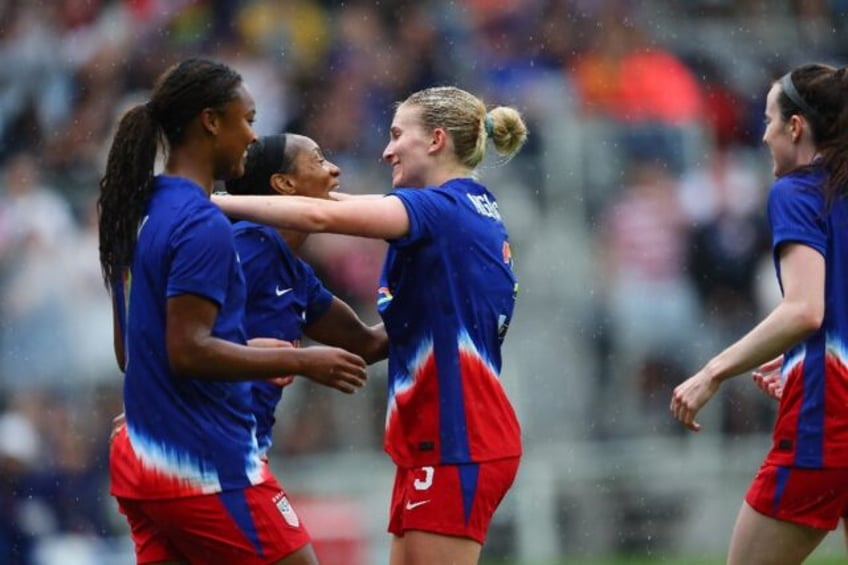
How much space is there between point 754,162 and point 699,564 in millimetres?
3185

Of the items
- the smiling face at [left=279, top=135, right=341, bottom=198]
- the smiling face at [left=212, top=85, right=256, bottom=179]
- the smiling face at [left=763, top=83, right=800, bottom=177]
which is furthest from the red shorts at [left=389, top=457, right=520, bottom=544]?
the smiling face at [left=763, top=83, right=800, bottom=177]

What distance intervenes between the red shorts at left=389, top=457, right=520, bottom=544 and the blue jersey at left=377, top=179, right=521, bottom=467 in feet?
0.13

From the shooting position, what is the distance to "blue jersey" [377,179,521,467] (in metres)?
5.46

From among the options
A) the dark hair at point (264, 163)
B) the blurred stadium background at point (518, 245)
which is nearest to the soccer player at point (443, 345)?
the dark hair at point (264, 163)

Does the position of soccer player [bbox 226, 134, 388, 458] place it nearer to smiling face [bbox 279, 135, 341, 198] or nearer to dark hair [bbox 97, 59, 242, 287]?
smiling face [bbox 279, 135, 341, 198]

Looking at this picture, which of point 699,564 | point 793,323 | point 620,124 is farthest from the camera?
point 620,124

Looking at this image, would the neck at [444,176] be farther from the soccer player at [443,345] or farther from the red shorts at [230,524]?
the red shorts at [230,524]

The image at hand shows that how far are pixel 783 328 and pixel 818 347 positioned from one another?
0.26 meters

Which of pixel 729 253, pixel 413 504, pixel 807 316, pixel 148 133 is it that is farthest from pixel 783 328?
pixel 729 253

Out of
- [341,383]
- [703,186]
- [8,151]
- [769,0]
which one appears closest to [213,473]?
[341,383]

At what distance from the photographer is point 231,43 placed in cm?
1173

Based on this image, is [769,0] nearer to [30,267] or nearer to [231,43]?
[231,43]

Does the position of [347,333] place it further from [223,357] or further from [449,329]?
[223,357]

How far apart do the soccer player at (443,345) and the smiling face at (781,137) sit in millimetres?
946
